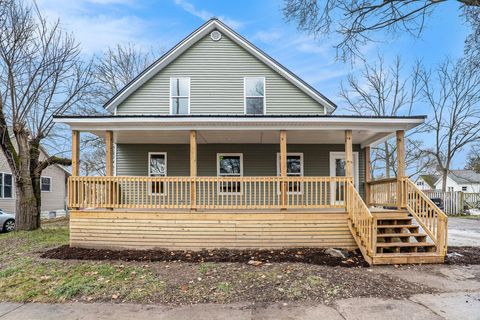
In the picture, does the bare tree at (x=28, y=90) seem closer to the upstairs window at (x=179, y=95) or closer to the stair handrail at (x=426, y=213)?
the upstairs window at (x=179, y=95)

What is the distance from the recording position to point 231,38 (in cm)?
1200

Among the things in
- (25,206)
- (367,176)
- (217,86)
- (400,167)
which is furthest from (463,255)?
(25,206)

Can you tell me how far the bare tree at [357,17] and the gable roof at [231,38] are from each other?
5494mm

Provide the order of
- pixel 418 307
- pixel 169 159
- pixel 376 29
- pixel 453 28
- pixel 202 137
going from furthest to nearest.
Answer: pixel 169 159
pixel 202 137
pixel 453 28
pixel 376 29
pixel 418 307

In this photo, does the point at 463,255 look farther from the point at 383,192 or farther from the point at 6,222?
the point at 6,222

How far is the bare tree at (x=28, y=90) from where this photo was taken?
36.7 feet

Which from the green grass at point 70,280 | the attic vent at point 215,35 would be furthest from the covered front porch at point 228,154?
the attic vent at point 215,35

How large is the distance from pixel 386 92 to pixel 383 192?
788 inches

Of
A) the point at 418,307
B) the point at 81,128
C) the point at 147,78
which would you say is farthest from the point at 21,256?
the point at 418,307

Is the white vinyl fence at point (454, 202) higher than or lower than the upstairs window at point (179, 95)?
lower

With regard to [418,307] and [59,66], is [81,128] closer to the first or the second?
[59,66]

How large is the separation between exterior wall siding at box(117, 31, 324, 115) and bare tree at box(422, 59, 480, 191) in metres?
18.5

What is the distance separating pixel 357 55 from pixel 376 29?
642 mm

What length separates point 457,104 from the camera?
25125 mm
